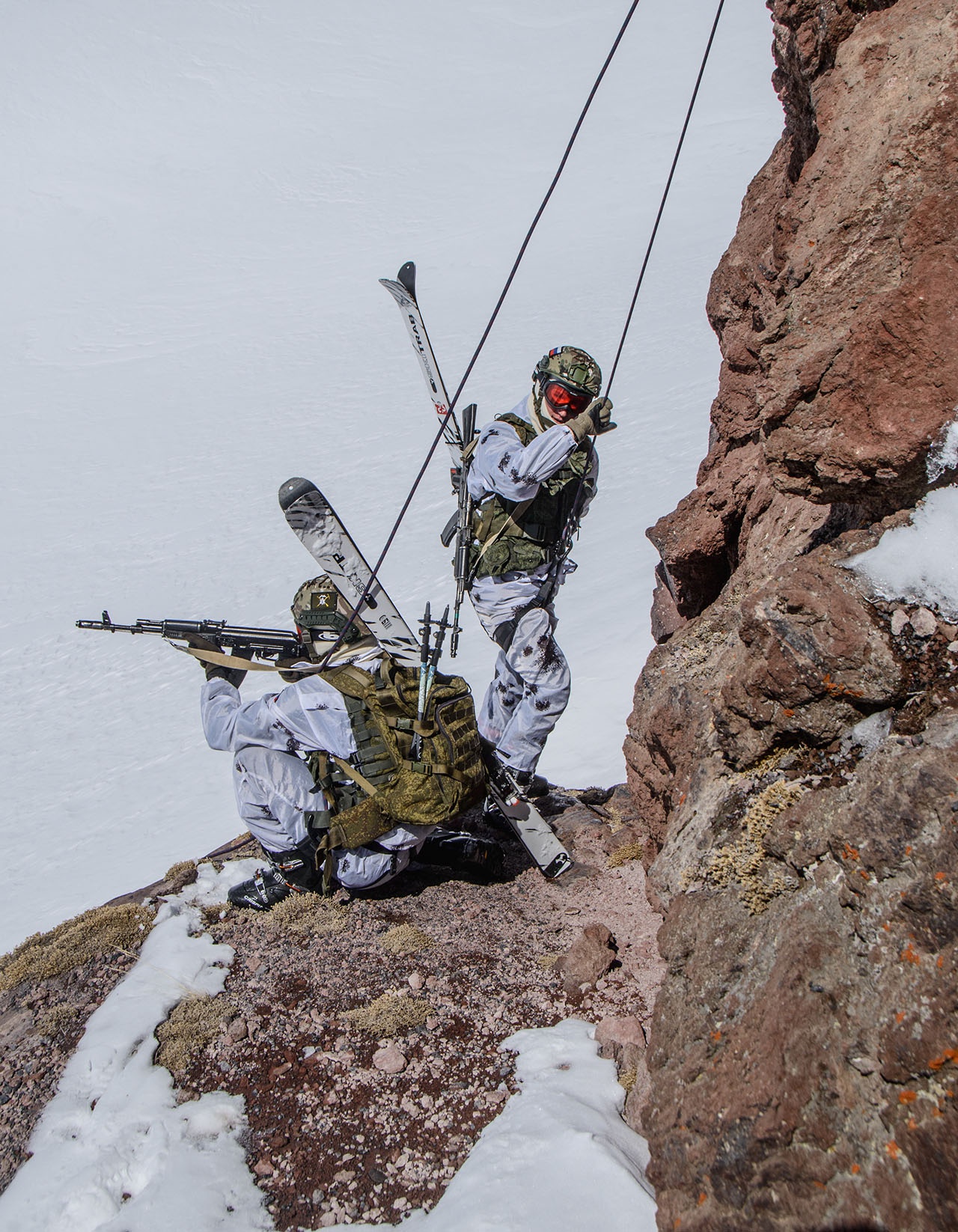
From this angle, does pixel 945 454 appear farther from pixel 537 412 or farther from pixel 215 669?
pixel 215 669

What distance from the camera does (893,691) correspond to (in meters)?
2.75

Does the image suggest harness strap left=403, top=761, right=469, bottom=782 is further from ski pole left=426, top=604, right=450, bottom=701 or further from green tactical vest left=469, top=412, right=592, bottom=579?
green tactical vest left=469, top=412, right=592, bottom=579

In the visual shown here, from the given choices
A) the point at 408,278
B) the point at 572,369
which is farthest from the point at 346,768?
the point at 408,278

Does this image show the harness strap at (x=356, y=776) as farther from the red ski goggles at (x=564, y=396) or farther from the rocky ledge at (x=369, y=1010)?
the red ski goggles at (x=564, y=396)

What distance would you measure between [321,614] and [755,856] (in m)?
3.20

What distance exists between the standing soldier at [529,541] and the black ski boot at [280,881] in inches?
55.7

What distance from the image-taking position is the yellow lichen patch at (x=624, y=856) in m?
5.57

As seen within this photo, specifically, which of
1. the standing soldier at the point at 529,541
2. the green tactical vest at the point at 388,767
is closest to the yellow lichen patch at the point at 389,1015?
the green tactical vest at the point at 388,767

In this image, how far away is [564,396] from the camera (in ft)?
18.9

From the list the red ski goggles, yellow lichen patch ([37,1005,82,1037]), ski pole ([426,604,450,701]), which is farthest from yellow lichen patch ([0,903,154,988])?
the red ski goggles

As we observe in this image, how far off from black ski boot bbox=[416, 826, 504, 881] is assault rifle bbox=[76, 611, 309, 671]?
1.35 m

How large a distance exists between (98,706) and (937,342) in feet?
48.4

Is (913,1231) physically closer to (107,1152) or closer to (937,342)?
(937,342)

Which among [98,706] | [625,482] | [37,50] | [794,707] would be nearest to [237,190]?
[37,50]
